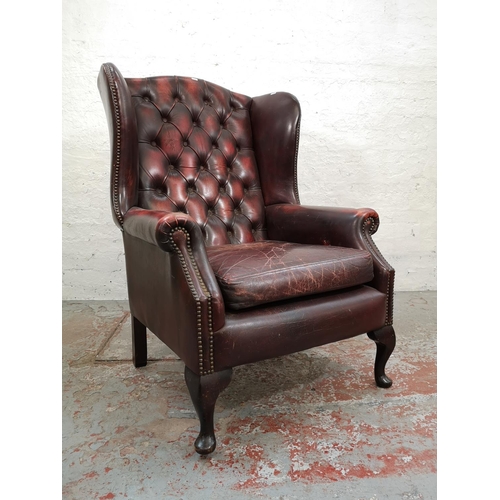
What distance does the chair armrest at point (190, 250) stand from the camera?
3.97ft

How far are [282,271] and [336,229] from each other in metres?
0.47

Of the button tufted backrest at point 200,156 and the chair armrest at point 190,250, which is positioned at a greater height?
the button tufted backrest at point 200,156

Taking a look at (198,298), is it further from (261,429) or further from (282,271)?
(261,429)

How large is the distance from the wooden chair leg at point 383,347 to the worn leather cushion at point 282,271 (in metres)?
0.22

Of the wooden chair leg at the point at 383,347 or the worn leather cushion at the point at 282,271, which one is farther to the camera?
the wooden chair leg at the point at 383,347

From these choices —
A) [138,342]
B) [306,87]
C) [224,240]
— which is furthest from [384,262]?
[306,87]

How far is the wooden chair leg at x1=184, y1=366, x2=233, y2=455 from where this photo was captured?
122 cm

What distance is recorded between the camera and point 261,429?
1.39 meters

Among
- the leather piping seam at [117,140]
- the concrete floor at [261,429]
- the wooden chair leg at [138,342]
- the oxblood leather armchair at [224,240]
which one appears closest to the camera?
the concrete floor at [261,429]

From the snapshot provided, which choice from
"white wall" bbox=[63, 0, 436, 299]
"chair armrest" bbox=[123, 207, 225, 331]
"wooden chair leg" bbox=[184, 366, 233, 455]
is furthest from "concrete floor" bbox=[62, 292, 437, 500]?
"white wall" bbox=[63, 0, 436, 299]

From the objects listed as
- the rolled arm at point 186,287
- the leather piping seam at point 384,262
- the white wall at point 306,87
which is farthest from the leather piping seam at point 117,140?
the white wall at point 306,87

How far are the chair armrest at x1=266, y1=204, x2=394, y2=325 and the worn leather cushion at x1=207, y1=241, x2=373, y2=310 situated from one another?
66 mm

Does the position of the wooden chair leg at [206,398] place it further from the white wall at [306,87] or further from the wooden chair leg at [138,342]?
the white wall at [306,87]
